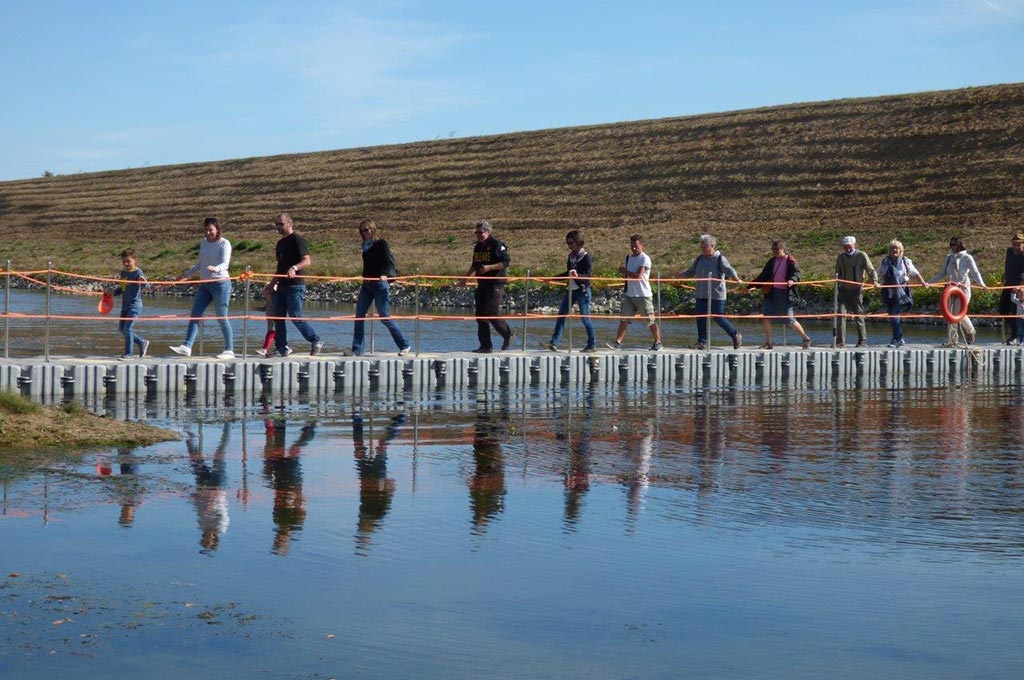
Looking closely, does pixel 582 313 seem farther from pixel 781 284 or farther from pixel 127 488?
pixel 127 488

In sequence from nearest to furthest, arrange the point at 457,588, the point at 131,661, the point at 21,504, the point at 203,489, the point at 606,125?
1. the point at 131,661
2. the point at 457,588
3. the point at 21,504
4. the point at 203,489
5. the point at 606,125

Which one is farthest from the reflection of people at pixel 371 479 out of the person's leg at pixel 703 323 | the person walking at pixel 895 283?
the person walking at pixel 895 283

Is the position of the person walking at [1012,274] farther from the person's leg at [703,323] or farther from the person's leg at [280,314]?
the person's leg at [280,314]

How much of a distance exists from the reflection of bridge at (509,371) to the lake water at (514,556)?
3.37 m

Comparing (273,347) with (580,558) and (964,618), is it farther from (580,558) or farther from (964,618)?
(964,618)

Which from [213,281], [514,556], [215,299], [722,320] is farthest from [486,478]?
[722,320]

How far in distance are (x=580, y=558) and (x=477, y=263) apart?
40.0ft

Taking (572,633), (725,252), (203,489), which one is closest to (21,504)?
(203,489)

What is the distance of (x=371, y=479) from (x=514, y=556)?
2.81 m

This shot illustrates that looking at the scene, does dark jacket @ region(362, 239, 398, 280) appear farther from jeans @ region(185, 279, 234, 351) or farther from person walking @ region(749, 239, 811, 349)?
person walking @ region(749, 239, 811, 349)

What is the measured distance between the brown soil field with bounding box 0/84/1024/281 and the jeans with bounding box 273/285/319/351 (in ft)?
108

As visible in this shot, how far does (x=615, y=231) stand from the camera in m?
66.9

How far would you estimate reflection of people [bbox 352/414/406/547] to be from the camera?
9977 mm

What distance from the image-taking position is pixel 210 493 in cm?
1075
